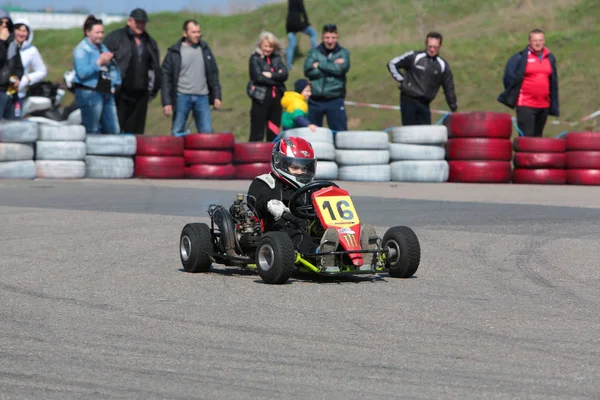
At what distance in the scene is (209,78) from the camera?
1576cm

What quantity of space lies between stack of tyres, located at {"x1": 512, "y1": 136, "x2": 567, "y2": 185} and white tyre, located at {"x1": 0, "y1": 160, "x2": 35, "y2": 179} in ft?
20.5

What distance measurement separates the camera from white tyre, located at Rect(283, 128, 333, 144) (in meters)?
15.1

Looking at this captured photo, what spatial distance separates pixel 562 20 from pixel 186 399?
1001 inches

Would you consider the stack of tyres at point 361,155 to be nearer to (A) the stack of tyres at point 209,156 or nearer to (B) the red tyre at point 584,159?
(A) the stack of tyres at point 209,156

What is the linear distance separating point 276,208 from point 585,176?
28.1 feet

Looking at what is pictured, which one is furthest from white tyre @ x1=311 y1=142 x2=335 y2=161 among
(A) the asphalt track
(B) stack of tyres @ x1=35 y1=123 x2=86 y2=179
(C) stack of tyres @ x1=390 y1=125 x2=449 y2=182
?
(A) the asphalt track

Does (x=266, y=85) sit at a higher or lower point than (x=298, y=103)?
higher

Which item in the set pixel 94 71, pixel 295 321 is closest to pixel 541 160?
pixel 94 71

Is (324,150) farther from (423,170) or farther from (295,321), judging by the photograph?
(295,321)

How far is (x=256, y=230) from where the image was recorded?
8094mm

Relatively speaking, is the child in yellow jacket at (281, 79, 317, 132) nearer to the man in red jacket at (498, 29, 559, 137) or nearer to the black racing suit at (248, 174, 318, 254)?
the man in red jacket at (498, 29, 559, 137)

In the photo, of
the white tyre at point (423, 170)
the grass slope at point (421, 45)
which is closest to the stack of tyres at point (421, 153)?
the white tyre at point (423, 170)

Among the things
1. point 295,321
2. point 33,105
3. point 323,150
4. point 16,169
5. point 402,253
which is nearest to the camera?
point 295,321

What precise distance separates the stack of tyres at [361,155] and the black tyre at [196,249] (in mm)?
7698
